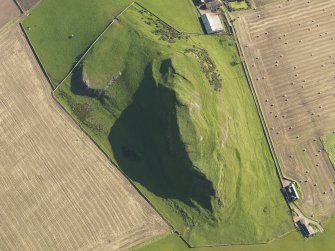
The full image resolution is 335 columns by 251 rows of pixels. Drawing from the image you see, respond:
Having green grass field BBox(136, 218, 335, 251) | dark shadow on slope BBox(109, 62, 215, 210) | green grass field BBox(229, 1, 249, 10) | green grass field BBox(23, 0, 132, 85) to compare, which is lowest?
green grass field BBox(136, 218, 335, 251)

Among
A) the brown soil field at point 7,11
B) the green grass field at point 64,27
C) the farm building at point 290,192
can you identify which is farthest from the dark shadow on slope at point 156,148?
the brown soil field at point 7,11

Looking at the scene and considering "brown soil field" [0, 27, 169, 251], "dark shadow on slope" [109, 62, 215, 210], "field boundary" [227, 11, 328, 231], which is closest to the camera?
"dark shadow on slope" [109, 62, 215, 210]

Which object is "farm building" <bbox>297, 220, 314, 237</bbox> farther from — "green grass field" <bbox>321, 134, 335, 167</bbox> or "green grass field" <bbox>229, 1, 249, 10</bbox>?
"green grass field" <bbox>229, 1, 249, 10</bbox>

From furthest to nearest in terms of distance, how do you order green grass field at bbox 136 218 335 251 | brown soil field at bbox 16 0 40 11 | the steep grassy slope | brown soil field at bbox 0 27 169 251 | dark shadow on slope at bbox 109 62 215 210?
brown soil field at bbox 16 0 40 11 < brown soil field at bbox 0 27 169 251 < green grass field at bbox 136 218 335 251 < the steep grassy slope < dark shadow on slope at bbox 109 62 215 210

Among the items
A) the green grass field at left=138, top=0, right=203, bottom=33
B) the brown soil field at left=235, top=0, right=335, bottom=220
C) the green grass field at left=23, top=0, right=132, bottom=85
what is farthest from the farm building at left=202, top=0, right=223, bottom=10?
the green grass field at left=23, top=0, right=132, bottom=85

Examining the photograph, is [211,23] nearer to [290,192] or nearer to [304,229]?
[290,192]

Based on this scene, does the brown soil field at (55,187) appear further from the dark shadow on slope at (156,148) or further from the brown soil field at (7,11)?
the brown soil field at (7,11)

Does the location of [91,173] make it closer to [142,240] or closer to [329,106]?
[142,240]
